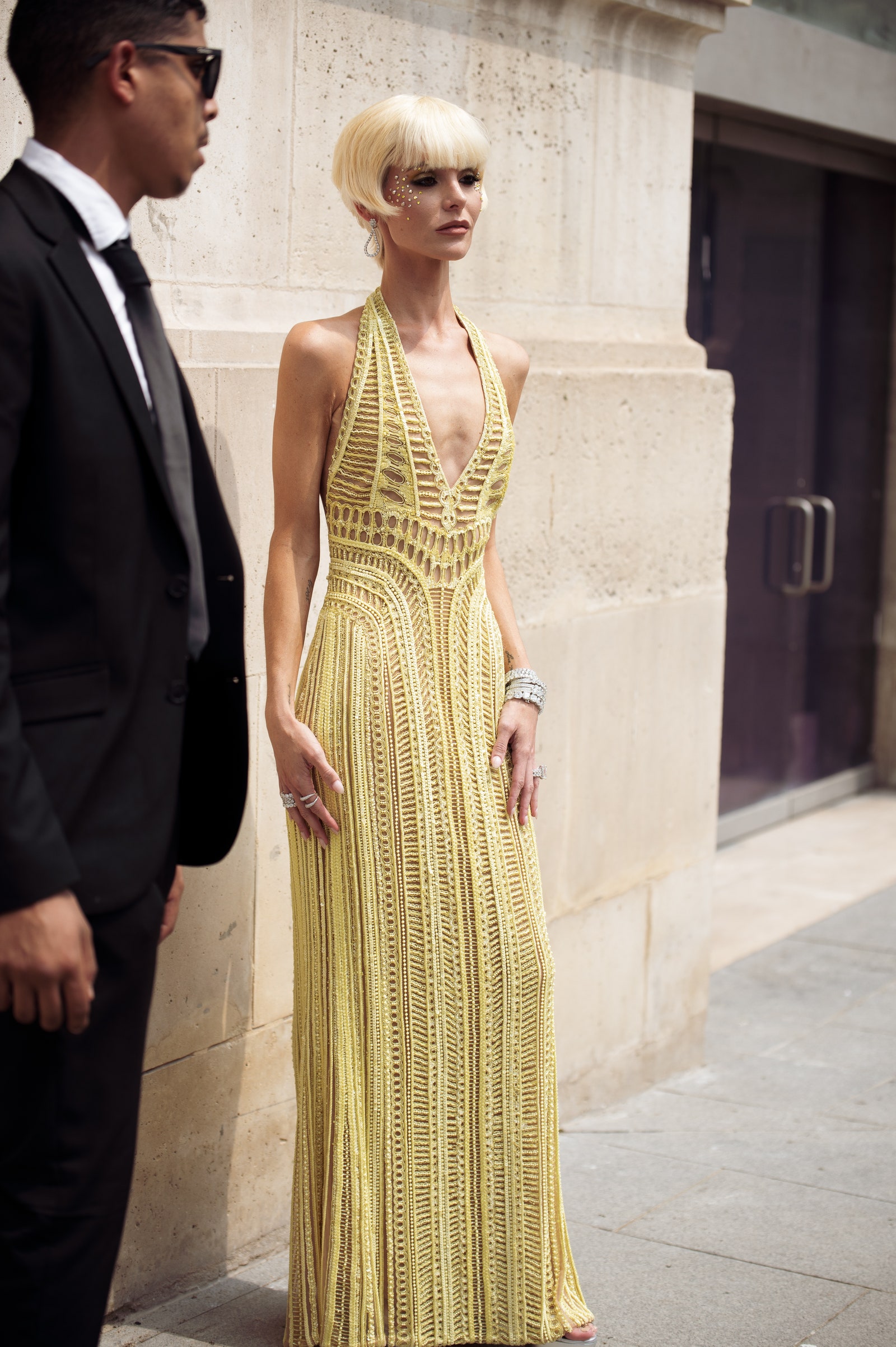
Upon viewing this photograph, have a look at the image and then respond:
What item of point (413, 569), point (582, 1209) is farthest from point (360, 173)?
point (582, 1209)

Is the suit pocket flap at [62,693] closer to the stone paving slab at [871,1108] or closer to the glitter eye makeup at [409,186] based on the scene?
the glitter eye makeup at [409,186]

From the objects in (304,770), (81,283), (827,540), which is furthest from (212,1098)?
(827,540)

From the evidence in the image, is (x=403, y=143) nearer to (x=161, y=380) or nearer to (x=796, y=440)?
(x=161, y=380)

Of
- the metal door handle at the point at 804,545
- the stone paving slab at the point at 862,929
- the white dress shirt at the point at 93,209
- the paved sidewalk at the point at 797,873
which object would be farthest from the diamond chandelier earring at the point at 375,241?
the metal door handle at the point at 804,545

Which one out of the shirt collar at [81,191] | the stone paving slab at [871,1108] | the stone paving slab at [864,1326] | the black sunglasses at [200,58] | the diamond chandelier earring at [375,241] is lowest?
the stone paving slab at [871,1108]

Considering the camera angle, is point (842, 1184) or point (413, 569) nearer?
point (413, 569)

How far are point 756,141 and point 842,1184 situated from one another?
4.66 meters

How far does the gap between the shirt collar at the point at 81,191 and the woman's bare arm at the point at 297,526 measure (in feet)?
3.31

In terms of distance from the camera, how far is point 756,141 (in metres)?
7.11

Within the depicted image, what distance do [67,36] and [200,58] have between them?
0.16 meters

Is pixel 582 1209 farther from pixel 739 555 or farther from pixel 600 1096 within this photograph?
pixel 739 555

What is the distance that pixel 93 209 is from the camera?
192cm

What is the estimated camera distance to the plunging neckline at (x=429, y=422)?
116 inches

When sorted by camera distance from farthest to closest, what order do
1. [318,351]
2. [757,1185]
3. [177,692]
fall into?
1. [757,1185]
2. [318,351]
3. [177,692]
